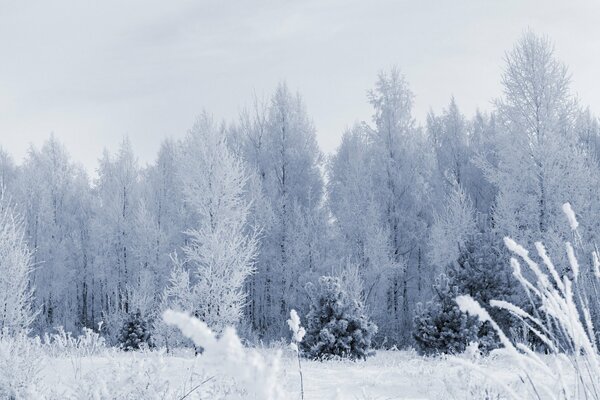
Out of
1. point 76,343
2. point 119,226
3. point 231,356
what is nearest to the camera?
point 231,356

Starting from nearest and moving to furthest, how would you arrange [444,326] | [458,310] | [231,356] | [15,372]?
[231,356], [15,372], [458,310], [444,326]

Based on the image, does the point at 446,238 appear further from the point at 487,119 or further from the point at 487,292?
the point at 487,119

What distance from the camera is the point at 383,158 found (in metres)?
22.6

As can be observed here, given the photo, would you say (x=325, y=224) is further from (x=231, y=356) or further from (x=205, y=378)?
(x=231, y=356)

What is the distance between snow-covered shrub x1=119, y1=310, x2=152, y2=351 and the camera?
1823cm

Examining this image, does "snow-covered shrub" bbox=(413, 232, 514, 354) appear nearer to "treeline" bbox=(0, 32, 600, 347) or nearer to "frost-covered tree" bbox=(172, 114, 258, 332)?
"treeline" bbox=(0, 32, 600, 347)

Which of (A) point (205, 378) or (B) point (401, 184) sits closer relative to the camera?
(A) point (205, 378)

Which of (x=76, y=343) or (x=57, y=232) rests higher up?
(x=57, y=232)

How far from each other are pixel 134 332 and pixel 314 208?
8.52m

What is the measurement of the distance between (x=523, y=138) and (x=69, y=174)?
2435 cm

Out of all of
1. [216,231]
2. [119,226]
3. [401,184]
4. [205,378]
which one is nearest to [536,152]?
[401,184]

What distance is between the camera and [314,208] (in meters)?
22.8

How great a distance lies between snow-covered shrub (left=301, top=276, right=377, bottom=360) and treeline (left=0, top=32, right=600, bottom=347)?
147cm

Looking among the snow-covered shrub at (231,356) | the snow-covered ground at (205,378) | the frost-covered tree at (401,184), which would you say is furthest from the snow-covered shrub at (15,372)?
the frost-covered tree at (401,184)
